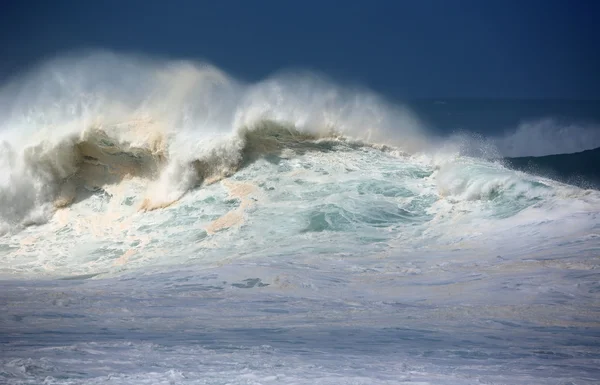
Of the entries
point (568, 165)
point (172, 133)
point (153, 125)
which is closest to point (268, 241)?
point (172, 133)

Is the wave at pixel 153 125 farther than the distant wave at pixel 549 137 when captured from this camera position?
No

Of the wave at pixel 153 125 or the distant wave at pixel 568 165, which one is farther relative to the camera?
the distant wave at pixel 568 165

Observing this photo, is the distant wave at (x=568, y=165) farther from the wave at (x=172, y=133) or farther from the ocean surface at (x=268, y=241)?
the wave at (x=172, y=133)

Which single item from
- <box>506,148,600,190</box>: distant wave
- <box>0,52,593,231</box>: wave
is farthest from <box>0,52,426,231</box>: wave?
<box>506,148,600,190</box>: distant wave

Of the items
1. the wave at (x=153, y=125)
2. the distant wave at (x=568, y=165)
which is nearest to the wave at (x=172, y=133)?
the wave at (x=153, y=125)

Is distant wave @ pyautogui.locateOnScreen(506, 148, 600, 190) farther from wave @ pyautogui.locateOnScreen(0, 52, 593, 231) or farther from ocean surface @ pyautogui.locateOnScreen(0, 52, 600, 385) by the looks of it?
wave @ pyautogui.locateOnScreen(0, 52, 593, 231)

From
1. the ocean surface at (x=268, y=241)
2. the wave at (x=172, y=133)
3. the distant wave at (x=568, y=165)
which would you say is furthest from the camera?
the distant wave at (x=568, y=165)

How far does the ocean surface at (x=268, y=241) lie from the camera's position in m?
4.50

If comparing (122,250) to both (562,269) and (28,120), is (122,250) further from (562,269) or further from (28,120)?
(562,269)

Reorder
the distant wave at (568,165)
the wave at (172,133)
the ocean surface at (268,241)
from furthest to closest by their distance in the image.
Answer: the distant wave at (568,165) < the wave at (172,133) < the ocean surface at (268,241)

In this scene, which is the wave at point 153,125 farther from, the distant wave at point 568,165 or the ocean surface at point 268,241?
the distant wave at point 568,165

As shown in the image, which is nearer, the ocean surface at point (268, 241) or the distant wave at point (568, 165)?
the ocean surface at point (268, 241)

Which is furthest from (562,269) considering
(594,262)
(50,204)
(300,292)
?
A: (50,204)

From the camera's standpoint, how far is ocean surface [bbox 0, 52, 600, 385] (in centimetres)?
450
